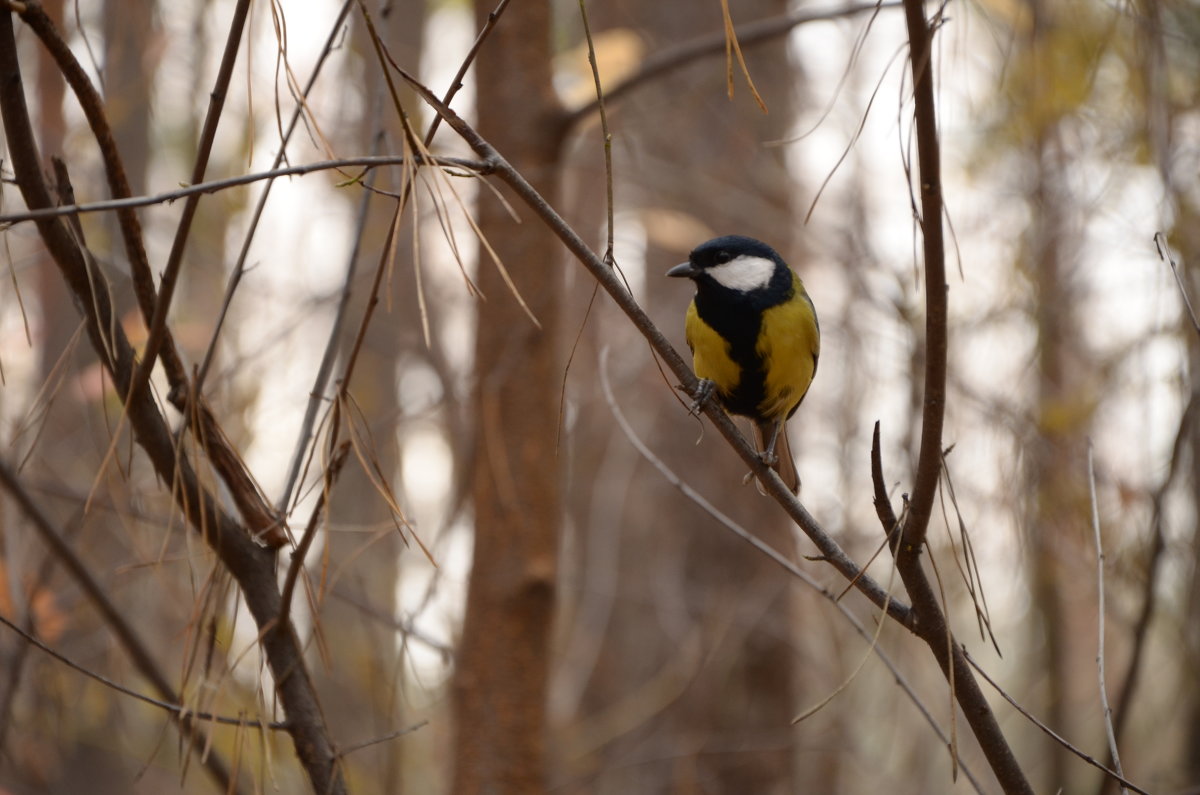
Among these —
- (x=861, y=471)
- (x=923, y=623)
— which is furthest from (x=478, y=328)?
(x=861, y=471)

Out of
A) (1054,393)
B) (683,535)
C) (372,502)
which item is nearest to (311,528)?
(683,535)

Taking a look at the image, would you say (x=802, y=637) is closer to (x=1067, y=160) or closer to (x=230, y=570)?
(x=1067, y=160)

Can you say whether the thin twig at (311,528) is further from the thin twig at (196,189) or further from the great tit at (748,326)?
the great tit at (748,326)

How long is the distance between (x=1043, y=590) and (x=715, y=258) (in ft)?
12.9

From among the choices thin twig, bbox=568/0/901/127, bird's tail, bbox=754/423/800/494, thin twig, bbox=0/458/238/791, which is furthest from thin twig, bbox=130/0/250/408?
bird's tail, bbox=754/423/800/494

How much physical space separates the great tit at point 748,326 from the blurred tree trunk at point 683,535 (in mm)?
1693

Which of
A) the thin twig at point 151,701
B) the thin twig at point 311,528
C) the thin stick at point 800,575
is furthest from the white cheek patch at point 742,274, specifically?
the thin twig at point 151,701

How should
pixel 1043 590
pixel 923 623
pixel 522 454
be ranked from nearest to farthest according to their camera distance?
pixel 923 623 < pixel 522 454 < pixel 1043 590

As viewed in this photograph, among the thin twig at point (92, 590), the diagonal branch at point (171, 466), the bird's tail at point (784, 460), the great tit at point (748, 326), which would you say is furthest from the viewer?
the bird's tail at point (784, 460)

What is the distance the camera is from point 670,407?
17.9 ft

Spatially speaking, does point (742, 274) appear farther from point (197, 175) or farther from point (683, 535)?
point (683, 535)

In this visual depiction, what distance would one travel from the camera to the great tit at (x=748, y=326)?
280 centimetres

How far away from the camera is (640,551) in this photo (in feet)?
19.4

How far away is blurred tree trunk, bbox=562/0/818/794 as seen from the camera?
500 centimetres
